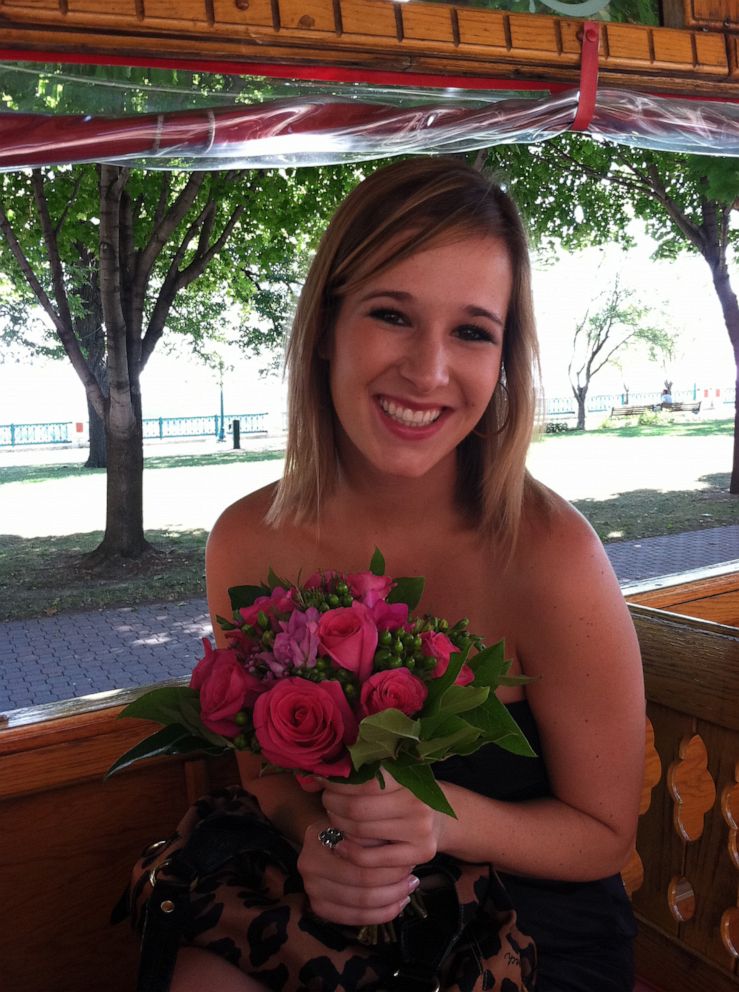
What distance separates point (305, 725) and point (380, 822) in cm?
26

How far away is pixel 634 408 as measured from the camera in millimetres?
31766

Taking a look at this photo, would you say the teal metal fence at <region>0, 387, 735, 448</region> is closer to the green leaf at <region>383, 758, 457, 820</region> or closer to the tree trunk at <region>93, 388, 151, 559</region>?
the tree trunk at <region>93, 388, 151, 559</region>

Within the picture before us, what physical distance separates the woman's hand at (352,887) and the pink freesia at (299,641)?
12.4 inches

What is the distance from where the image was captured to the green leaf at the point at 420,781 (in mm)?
1191

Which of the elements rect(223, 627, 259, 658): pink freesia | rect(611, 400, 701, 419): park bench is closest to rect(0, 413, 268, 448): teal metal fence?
rect(611, 400, 701, 419): park bench

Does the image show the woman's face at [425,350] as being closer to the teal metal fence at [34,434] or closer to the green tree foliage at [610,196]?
the green tree foliage at [610,196]

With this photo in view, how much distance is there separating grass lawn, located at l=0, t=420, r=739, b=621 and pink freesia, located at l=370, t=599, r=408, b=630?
0.72 m

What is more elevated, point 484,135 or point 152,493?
point 484,135

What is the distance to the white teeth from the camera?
5.53ft

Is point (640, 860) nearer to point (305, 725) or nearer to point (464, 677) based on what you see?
point (464, 677)

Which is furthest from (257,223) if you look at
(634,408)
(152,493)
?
(634,408)

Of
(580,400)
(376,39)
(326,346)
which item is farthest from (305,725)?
(580,400)

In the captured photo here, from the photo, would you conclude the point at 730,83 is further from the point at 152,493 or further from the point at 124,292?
the point at 152,493

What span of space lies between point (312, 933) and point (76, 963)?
37.0 inches
